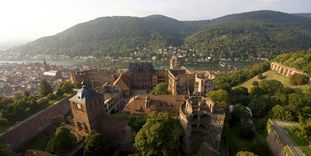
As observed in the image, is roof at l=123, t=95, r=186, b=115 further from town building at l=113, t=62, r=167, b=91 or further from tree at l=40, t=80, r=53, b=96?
tree at l=40, t=80, r=53, b=96

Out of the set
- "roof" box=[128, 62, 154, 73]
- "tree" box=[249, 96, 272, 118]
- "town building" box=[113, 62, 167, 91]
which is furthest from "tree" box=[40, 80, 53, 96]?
"tree" box=[249, 96, 272, 118]

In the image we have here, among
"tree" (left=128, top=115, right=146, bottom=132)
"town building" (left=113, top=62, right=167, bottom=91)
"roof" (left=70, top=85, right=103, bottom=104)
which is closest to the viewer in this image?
"roof" (left=70, top=85, right=103, bottom=104)

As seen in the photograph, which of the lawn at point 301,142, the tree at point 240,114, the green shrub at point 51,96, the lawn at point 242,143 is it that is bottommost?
the lawn at point 242,143

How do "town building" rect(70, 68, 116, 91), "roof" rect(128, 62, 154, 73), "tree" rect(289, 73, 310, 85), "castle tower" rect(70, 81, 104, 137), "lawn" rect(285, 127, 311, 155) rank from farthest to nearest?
"town building" rect(70, 68, 116, 91) → "roof" rect(128, 62, 154, 73) → "tree" rect(289, 73, 310, 85) → "castle tower" rect(70, 81, 104, 137) → "lawn" rect(285, 127, 311, 155)

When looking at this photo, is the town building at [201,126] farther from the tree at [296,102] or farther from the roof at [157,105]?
the tree at [296,102]

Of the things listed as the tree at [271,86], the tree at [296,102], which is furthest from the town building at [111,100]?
the tree at [271,86]

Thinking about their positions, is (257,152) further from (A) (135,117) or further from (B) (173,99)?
(A) (135,117)

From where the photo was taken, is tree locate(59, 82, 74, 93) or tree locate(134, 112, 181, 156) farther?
tree locate(59, 82, 74, 93)

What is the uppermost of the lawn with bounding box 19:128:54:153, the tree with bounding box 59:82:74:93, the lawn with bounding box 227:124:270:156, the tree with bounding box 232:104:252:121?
the tree with bounding box 59:82:74:93

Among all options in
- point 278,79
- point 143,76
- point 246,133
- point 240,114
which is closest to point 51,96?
point 143,76
